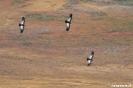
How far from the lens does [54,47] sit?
51.1m

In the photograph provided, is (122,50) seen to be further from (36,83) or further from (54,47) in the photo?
(36,83)

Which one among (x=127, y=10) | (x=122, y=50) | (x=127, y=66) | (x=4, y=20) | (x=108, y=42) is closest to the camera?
(x=127, y=66)

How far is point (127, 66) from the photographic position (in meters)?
44.3

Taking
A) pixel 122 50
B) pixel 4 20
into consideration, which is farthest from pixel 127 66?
pixel 4 20

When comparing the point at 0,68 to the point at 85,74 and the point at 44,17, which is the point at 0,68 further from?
the point at 44,17

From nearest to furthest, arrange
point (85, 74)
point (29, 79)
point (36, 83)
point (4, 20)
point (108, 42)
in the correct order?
1. point (36, 83)
2. point (29, 79)
3. point (85, 74)
4. point (108, 42)
5. point (4, 20)

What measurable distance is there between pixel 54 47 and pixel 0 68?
12.0m

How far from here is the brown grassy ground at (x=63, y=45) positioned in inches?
1478

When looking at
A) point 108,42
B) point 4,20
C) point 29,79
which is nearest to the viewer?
point 29,79

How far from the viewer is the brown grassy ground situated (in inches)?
1478

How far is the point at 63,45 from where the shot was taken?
5203cm

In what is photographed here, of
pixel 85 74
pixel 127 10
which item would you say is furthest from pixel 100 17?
pixel 85 74

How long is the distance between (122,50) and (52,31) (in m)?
11.5

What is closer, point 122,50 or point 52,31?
point 122,50
